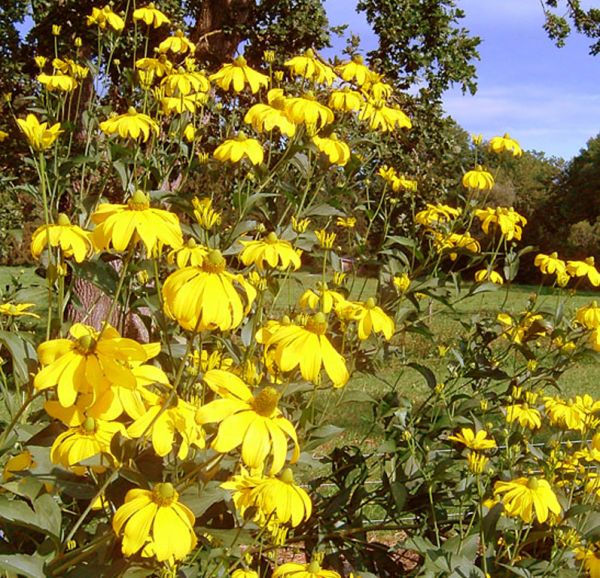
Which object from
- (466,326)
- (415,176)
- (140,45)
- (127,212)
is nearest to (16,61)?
(140,45)

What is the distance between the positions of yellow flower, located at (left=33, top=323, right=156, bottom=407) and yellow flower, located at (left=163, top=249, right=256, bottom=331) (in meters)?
0.08

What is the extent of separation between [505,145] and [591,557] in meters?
1.50

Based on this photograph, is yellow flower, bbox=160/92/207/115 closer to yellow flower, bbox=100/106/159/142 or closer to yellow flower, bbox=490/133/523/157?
yellow flower, bbox=100/106/159/142

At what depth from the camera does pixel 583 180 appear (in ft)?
77.2

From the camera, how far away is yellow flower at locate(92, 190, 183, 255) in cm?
108

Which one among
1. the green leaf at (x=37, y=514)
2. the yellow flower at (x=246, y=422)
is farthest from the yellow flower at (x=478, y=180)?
the green leaf at (x=37, y=514)

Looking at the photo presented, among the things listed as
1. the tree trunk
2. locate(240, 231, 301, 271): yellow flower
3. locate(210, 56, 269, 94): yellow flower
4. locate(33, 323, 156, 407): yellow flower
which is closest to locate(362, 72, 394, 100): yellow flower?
locate(210, 56, 269, 94): yellow flower

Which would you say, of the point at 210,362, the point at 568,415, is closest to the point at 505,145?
the point at 568,415

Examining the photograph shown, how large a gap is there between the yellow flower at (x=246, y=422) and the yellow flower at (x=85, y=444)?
157 millimetres

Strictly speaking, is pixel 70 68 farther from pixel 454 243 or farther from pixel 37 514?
pixel 37 514

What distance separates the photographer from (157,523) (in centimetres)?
101

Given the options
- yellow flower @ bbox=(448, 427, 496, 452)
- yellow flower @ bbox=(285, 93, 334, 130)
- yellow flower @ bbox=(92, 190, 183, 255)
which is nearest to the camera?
yellow flower @ bbox=(92, 190, 183, 255)

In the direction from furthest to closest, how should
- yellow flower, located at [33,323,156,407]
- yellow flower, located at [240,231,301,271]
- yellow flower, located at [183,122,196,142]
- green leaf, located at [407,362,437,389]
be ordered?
1. yellow flower, located at [183,122,196,142]
2. green leaf, located at [407,362,437,389]
3. yellow flower, located at [240,231,301,271]
4. yellow flower, located at [33,323,156,407]

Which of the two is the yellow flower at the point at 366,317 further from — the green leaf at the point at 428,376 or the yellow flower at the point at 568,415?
the yellow flower at the point at 568,415
